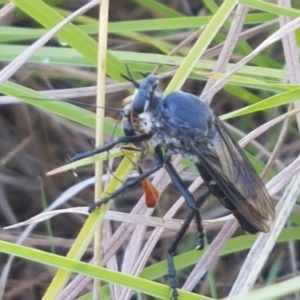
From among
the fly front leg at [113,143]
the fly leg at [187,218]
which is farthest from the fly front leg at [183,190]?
the fly front leg at [113,143]

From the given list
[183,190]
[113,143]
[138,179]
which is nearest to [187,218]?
[183,190]

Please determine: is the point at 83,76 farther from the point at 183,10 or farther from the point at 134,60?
the point at 183,10

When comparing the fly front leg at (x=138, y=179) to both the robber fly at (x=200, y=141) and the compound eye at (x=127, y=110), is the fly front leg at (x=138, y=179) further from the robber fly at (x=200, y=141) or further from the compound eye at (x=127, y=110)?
the compound eye at (x=127, y=110)

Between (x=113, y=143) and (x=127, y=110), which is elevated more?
(x=127, y=110)

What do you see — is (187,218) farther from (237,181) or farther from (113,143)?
(113,143)

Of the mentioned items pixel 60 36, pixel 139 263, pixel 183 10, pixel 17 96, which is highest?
pixel 183 10

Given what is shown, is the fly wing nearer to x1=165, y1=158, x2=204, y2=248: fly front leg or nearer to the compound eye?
x1=165, y1=158, x2=204, y2=248: fly front leg

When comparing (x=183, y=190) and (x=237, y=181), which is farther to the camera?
(x=183, y=190)

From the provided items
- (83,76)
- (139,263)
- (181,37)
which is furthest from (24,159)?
(139,263)
